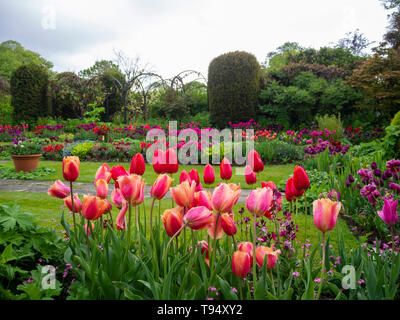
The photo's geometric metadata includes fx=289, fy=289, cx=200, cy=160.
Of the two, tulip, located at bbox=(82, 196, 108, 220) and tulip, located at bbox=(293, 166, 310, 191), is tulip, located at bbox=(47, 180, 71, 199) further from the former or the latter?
tulip, located at bbox=(293, 166, 310, 191)

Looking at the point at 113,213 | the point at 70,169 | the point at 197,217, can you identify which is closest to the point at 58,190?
the point at 70,169

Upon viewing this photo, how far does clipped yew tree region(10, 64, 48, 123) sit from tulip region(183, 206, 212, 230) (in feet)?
55.0

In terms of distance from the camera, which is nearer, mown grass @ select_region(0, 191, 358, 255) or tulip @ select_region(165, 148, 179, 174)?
tulip @ select_region(165, 148, 179, 174)

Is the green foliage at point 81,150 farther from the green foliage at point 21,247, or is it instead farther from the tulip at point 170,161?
the tulip at point 170,161

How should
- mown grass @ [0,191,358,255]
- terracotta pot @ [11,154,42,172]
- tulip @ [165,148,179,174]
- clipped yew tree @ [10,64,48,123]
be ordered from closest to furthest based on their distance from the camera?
tulip @ [165,148,179,174]
mown grass @ [0,191,358,255]
terracotta pot @ [11,154,42,172]
clipped yew tree @ [10,64,48,123]

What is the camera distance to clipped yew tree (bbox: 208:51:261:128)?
11.6m

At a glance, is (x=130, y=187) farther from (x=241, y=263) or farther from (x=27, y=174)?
(x=27, y=174)

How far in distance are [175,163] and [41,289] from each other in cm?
73

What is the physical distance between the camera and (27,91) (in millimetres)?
14836

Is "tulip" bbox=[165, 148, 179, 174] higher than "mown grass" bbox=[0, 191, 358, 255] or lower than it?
higher

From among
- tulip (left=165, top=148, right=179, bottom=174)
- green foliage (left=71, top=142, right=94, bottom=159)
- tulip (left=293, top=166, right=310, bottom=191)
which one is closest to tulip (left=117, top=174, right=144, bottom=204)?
tulip (left=165, top=148, right=179, bottom=174)

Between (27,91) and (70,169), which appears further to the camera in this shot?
(27,91)

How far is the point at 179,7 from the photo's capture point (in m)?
4.81

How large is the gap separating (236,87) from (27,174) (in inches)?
321
